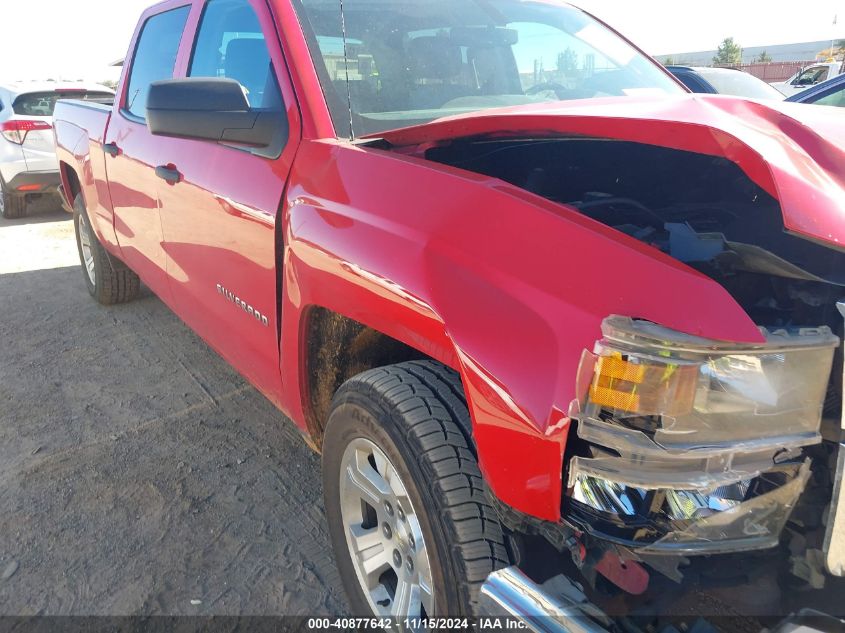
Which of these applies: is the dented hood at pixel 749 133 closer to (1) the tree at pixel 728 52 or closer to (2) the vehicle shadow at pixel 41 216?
(2) the vehicle shadow at pixel 41 216

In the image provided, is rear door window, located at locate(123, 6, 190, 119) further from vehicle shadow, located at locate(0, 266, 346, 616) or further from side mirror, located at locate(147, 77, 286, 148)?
vehicle shadow, located at locate(0, 266, 346, 616)

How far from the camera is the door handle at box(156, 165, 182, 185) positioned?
2837 millimetres

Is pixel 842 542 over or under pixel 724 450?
under

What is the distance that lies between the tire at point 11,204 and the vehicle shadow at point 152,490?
552 cm

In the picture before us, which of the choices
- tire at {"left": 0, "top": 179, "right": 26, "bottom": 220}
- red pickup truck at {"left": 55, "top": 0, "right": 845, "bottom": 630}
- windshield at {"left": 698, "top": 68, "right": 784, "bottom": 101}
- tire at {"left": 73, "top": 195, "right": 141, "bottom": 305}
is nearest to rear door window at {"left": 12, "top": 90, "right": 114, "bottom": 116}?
tire at {"left": 0, "top": 179, "right": 26, "bottom": 220}

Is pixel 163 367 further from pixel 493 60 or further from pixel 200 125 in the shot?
pixel 493 60

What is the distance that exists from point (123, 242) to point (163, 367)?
2.57 ft

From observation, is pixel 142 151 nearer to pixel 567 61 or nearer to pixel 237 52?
pixel 237 52

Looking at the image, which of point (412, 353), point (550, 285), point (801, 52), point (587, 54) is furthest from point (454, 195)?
point (801, 52)

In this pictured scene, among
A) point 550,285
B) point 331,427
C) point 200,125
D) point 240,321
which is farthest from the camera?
point 240,321

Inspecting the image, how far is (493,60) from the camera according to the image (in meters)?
2.62

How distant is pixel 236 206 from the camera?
2.37m

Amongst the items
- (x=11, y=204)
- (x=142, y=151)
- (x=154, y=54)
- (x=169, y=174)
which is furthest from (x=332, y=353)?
(x=11, y=204)

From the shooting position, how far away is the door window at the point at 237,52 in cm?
239
